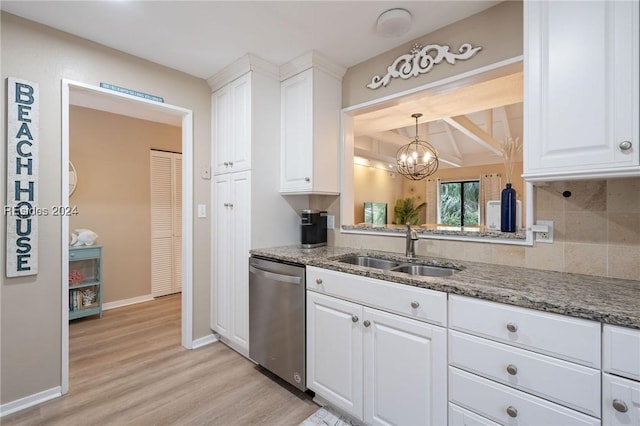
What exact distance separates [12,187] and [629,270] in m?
3.37

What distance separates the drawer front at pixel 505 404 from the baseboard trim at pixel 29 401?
243 centimetres

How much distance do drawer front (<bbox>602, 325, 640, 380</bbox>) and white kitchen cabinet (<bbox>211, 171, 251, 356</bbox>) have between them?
2.06 meters

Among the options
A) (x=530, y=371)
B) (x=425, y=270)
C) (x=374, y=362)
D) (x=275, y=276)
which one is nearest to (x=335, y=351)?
(x=374, y=362)

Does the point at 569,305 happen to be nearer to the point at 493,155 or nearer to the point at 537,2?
the point at 537,2

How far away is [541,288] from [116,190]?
4.37m

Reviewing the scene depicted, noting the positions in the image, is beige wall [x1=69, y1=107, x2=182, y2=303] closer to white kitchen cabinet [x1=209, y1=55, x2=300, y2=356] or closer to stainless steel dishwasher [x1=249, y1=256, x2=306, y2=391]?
white kitchen cabinet [x1=209, y1=55, x2=300, y2=356]

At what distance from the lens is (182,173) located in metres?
2.75

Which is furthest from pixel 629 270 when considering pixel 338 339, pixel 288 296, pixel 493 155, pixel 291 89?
pixel 493 155

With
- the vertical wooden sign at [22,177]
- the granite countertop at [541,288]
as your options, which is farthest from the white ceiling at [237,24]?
the granite countertop at [541,288]

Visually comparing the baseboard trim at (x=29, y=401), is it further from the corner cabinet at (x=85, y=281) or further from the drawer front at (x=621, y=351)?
the drawer front at (x=621, y=351)

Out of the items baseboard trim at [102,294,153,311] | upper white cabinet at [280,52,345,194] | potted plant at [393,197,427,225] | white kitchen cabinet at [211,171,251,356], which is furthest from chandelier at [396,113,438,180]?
baseboard trim at [102,294,153,311]

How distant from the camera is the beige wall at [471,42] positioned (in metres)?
1.72

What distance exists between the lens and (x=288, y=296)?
2016mm

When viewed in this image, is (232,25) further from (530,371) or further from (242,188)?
(530,371)
